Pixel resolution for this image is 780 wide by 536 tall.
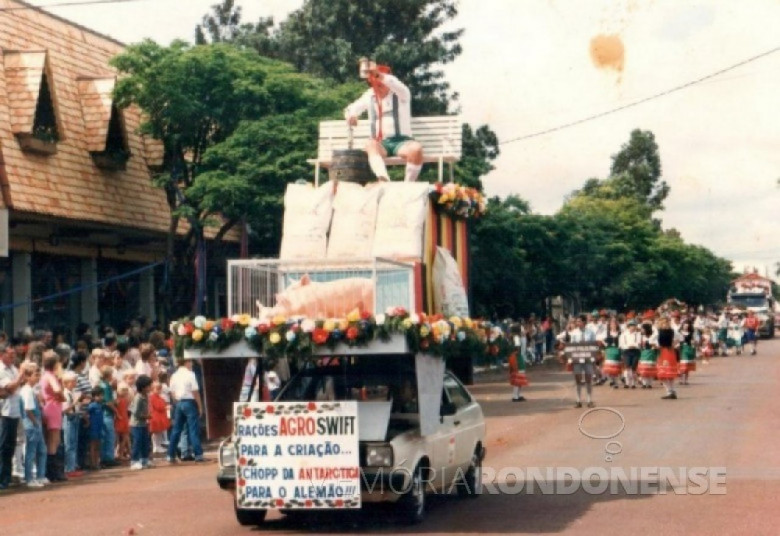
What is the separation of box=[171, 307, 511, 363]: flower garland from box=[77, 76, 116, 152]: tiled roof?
61.4ft

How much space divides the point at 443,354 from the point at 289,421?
1802 millimetres

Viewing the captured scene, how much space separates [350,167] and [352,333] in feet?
11.4

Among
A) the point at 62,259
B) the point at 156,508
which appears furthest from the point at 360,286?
the point at 62,259

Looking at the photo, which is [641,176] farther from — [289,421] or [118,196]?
[289,421]

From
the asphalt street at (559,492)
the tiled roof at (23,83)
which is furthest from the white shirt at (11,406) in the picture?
the tiled roof at (23,83)

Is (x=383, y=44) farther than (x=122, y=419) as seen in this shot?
Yes

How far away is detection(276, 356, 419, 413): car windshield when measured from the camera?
46.5 feet

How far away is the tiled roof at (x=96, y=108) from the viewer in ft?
105

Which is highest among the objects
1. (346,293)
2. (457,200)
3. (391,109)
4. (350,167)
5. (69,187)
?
(69,187)

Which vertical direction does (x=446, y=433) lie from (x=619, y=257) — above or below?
below

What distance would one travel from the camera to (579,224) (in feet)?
208

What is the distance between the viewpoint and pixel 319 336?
44.0 ft

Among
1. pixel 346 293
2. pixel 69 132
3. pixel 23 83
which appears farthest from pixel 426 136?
pixel 69 132

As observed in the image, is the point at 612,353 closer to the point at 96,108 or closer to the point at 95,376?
the point at 96,108
